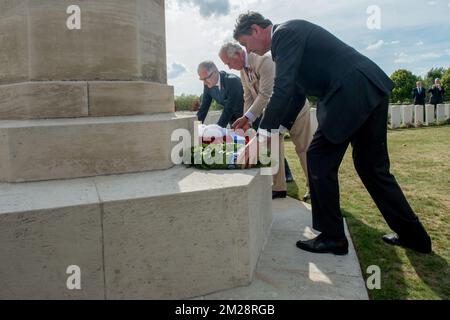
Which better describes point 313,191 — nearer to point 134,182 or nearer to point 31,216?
point 134,182

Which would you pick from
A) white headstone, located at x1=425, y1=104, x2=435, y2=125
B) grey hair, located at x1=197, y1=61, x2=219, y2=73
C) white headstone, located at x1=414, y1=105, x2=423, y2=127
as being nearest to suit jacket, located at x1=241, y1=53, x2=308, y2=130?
grey hair, located at x1=197, y1=61, x2=219, y2=73

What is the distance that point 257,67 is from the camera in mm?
4848

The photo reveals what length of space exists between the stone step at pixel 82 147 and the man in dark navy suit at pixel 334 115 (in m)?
0.82

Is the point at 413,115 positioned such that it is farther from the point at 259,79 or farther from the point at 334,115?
the point at 334,115

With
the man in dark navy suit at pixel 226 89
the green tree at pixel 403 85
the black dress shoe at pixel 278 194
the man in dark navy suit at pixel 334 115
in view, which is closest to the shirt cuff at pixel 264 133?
the man in dark navy suit at pixel 334 115

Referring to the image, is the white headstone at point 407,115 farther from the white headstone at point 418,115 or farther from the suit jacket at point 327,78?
the suit jacket at point 327,78

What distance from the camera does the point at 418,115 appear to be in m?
17.9

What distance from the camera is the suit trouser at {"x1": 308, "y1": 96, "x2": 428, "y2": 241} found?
10.4 feet

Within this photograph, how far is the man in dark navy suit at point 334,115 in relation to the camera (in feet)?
10.1

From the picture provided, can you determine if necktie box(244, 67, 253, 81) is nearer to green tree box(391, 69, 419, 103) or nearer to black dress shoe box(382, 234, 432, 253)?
black dress shoe box(382, 234, 432, 253)

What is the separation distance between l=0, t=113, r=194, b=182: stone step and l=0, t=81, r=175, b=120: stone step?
4.5 inches

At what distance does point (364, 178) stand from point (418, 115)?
53.7 ft

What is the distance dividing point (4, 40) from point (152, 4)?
1291 mm
